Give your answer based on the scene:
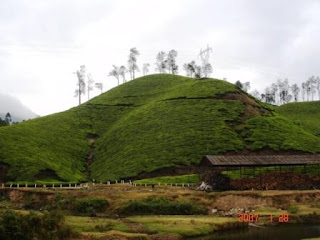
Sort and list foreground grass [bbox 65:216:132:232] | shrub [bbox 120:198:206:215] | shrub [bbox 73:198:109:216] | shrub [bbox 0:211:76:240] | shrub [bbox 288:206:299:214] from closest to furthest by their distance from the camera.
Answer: shrub [bbox 0:211:76:240] → foreground grass [bbox 65:216:132:232] → shrub [bbox 288:206:299:214] → shrub [bbox 120:198:206:215] → shrub [bbox 73:198:109:216]

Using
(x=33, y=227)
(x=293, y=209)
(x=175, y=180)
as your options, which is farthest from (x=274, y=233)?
(x=175, y=180)

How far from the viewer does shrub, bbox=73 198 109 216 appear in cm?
6888

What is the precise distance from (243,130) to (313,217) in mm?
69517

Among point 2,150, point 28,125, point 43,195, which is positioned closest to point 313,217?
point 43,195

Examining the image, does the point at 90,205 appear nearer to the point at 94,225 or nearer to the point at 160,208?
the point at 160,208

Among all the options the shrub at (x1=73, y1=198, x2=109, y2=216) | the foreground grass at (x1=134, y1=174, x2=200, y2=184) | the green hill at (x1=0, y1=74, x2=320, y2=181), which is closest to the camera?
the shrub at (x1=73, y1=198, x2=109, y2=216)

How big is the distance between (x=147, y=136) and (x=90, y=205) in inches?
2586

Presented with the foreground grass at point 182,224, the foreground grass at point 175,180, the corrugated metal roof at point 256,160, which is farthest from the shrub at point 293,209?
the foreground grass at point 175,180

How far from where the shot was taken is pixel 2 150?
4537 inches

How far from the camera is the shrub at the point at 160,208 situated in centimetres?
6856

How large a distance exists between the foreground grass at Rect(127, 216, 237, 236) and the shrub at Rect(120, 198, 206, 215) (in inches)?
270

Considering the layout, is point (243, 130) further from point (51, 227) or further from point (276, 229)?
point (51, 227)

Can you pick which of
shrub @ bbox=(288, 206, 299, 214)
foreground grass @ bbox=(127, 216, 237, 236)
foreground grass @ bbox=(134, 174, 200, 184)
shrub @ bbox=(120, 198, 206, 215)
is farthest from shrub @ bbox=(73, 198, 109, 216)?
shrub @ bbox=(288, 206, 299, 214)

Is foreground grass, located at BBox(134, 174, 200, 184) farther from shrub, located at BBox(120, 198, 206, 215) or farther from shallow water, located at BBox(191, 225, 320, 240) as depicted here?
shallow water, located at BBox(191, 225, 320, 240)
